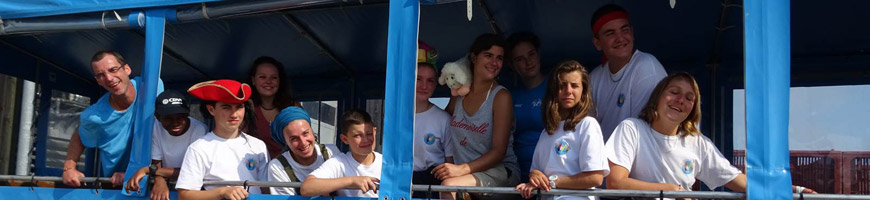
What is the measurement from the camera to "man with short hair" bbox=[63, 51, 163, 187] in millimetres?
4613

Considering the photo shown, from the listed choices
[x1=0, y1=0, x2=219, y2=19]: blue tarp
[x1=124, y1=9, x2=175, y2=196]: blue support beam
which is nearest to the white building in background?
[x1=124, y1=9, x2=175, y2=196]: blue support beam

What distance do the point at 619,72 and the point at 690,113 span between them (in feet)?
1.68

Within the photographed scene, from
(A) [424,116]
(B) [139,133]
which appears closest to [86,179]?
(B) [139,133]

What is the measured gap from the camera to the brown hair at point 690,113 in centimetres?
351

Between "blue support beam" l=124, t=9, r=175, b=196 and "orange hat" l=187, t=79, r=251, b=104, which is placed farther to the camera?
"blue support beam" l=124, t=9, r=175, b=196

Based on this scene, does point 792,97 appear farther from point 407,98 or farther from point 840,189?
point 407,98

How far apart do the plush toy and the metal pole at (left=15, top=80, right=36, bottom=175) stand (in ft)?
13.6

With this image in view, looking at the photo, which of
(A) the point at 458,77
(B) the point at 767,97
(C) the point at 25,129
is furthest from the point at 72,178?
Answer: (B) the point at 767,97

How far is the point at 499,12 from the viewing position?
15.7 ft

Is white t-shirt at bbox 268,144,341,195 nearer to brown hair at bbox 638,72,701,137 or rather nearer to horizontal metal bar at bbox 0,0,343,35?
horizontal metal bar at bbox 0,0,343,35

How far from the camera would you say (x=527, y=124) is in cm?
409

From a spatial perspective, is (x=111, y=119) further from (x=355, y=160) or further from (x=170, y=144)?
(x=355, y=160)

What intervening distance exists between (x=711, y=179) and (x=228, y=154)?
2.52 m

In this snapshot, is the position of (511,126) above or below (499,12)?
below
